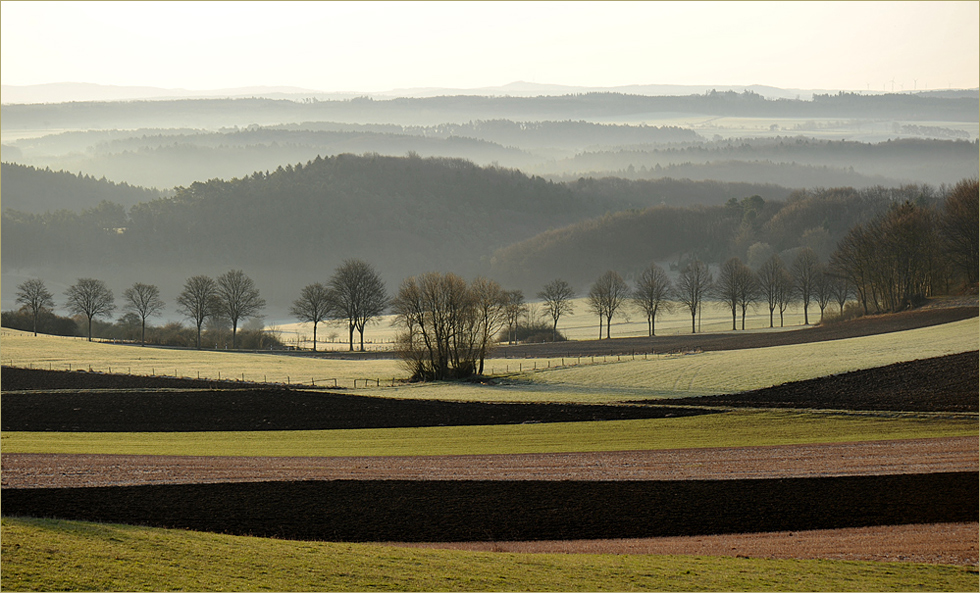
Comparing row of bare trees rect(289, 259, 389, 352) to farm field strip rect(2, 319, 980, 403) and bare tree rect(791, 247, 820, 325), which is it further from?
bare tree rect(791, 247, 820, 325)

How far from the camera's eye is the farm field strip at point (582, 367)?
53188mm

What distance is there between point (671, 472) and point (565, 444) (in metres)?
6.91

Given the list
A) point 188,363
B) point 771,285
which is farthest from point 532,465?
point 771,285

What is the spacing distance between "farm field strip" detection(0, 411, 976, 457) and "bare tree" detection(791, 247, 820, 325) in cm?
7141

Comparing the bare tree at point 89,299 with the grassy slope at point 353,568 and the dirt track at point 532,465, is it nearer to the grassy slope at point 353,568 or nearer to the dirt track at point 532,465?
the dirt track at point 532,465

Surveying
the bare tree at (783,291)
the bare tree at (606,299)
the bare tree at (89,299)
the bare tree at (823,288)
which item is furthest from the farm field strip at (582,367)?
the bare tree at (823,288)

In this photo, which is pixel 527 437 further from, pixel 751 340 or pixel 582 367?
pixel 751 340

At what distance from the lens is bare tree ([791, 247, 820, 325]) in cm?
10944

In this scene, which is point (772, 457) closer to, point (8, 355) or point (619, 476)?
point (619, 476)

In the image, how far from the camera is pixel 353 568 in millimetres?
18766

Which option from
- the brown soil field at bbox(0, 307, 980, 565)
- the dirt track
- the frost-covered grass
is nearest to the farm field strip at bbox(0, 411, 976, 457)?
the dirt track

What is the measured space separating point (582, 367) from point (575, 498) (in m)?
39.1

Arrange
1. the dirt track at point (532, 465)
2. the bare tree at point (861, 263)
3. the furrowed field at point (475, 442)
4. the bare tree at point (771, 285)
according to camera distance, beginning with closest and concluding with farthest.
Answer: the furrowed field at point (475, 442), the dirt track at point (532, 465), the bare tree at point (861, 263), the bare tree at point (771, 285)

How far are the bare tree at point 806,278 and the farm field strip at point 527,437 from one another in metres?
71.4
